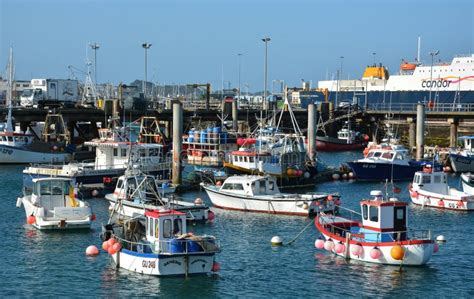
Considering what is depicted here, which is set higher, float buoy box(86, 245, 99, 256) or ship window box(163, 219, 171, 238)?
ship window box(163, 219, 171, 238)

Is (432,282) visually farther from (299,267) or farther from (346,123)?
(346,123)

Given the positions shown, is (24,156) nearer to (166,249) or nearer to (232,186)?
(232,186)

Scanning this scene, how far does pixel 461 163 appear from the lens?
7662cm

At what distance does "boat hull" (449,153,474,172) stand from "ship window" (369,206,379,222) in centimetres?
4207

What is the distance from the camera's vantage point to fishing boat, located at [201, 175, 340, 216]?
4888 cm

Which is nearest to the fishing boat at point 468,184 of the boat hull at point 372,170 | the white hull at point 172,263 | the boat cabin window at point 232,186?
the boat hull at point 372,170

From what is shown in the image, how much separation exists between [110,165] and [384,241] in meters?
30.2

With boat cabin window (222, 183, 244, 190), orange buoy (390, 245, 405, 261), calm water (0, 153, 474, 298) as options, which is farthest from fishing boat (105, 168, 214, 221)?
orange buoy (390, 245, 405, 261)

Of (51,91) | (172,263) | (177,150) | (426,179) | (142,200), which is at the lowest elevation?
(172,263)

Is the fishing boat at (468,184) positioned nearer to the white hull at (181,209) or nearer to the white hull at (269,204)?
the white hull at (269,204)

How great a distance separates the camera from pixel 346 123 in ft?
380

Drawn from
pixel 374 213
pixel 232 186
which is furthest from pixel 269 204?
pixel 374 213

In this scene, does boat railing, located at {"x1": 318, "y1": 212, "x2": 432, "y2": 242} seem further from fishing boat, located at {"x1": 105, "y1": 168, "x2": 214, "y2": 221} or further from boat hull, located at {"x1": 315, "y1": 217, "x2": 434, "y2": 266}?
fishing boat, located at {"x1": 105, "y1": 168, "x2": 214, "y2": 221}

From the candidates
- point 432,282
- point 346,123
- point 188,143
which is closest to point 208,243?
point 432,282
